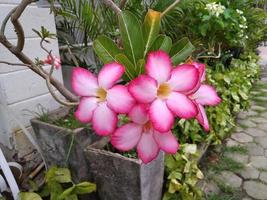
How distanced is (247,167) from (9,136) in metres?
2.06

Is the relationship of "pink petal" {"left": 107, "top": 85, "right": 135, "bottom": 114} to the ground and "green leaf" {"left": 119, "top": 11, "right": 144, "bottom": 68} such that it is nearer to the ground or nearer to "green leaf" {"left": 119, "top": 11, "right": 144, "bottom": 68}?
"green leaf" {"left": 119, "top": 11, "right": 144, "bottom": 68}

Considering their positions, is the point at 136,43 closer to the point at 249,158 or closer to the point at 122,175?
the point at 122,175

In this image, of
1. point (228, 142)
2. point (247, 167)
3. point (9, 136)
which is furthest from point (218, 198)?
point (9, 136)

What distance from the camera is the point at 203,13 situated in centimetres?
319

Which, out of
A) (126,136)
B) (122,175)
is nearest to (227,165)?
(122,175)

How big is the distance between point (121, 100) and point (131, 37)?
20 cm

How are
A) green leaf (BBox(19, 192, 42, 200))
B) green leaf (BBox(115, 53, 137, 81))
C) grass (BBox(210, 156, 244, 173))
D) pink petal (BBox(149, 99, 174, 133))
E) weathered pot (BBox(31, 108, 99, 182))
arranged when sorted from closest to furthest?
pink petal (BBox(149, 99, 174, 133)), green leaf (BBox(115, 53, 137, 81)), green leaf (BBox(19, 192, 42, 200)), weathered pot (BBox(31, 108, 99, 182)), grass (BBox(210, 156, 244, 173))

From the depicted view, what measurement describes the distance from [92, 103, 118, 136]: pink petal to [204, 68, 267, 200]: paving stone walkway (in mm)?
1988

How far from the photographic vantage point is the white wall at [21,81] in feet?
5.79

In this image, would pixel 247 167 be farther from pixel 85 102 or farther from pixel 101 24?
pixel 85 102

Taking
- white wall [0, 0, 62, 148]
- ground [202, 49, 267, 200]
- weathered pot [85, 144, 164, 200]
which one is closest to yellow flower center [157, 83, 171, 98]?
weathered pot [85, 144, 164, 200]

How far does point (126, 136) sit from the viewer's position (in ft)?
1.61

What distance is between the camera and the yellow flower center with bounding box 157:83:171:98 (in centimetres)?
46

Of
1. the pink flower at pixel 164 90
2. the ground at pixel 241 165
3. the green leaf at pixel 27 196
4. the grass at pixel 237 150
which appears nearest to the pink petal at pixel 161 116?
the pink flower at pixel 164 90
